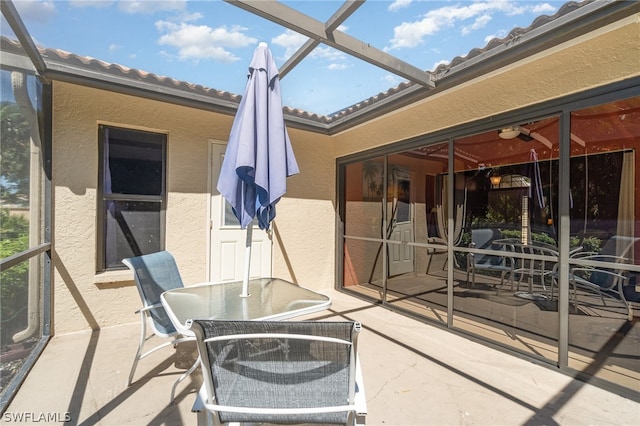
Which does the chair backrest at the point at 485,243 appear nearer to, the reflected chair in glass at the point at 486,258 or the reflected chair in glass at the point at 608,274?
the reflected chair in glass at the point at 486,258

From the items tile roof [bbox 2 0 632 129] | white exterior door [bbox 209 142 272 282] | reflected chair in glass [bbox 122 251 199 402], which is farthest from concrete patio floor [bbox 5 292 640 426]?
tile roof [bbox 2 0 632 129]

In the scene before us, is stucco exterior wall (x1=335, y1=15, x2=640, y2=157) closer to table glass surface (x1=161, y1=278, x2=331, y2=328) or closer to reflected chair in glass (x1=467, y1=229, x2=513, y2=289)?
reflected chair in glass (x1=467, y1=229, x2=513, y2=289)

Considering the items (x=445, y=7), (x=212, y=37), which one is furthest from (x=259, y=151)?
(x=445, y=7)

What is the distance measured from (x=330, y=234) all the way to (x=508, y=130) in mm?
3383

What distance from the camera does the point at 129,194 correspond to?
3900 mm

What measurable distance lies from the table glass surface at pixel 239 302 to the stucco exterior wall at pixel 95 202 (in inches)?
72.6

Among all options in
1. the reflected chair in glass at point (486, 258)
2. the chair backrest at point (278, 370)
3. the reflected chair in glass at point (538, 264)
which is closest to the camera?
the chair backrest at point (278, 370)

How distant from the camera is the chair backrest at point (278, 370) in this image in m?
1.14

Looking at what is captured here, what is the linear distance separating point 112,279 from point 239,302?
8.32 ft

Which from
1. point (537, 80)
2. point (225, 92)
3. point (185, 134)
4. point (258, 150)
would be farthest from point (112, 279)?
point (537, 80)

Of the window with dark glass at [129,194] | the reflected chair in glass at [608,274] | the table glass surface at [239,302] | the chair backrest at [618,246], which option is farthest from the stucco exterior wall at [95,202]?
the chair backrest at [618,246]

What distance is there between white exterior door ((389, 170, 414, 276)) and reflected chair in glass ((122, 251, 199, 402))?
358 cm

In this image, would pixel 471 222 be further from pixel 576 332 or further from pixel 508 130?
pixel 576 332

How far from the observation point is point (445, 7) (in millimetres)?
2861
